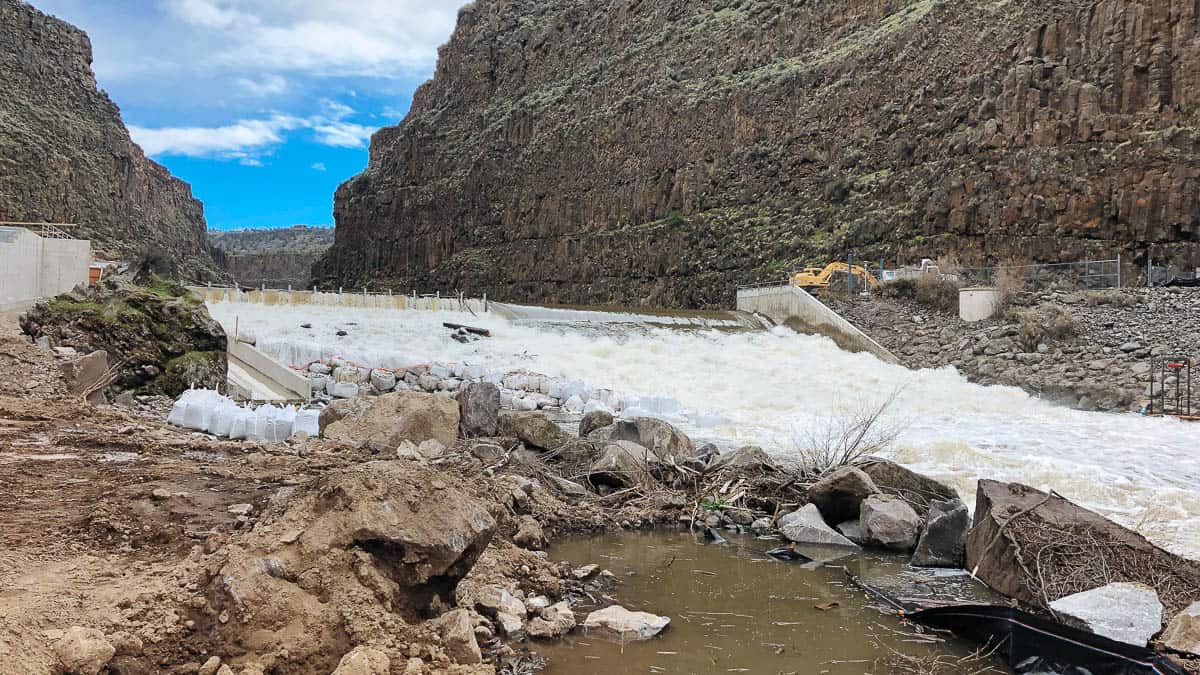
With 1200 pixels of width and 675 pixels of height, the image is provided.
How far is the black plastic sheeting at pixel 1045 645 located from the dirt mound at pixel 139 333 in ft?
32.0

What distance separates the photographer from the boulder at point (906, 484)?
712 centimetres

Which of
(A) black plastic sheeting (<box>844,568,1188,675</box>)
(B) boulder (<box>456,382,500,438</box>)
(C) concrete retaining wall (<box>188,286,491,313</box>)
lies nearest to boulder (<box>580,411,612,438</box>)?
(B) boulder (<box>456,382,500,438</box>)

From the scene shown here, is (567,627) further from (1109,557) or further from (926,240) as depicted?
(926,240)

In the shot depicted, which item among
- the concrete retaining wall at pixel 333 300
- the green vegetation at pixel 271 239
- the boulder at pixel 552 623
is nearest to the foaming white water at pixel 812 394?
the concrete retaining wall at pixel 333 300

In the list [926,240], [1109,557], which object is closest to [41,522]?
[1109,557]

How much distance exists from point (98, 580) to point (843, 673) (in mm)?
3508

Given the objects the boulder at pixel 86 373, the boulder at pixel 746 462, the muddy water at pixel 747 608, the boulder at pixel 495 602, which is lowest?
the muddy water at pixel 747 608

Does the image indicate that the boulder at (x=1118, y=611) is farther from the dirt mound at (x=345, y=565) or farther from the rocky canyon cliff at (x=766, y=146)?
the rocky canyon cliff at (x=766, y=146)

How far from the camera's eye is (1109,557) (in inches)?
198

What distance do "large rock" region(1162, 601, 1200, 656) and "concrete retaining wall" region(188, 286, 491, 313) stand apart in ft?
74.5

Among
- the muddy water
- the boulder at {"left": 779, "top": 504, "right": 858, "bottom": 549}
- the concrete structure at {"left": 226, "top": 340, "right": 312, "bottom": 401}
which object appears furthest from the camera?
the concrete structure at {"left": 226, "top": 340, "right": 312, "bottom": 401}

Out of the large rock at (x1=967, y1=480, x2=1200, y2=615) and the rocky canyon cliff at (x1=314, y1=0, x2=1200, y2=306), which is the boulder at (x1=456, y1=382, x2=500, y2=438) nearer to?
the large rock at (x1=967, y1=480, x2=1200, y2=615)

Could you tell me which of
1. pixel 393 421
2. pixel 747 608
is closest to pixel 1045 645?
pixel 747 608

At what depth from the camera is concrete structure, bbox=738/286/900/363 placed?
2248 cm
